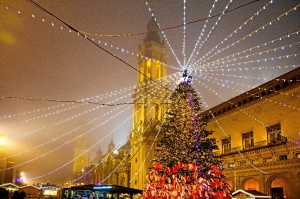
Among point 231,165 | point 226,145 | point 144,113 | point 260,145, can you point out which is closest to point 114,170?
point 144,113

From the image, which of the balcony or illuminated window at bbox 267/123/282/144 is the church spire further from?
illuminated window at bbox 267/123/282/144

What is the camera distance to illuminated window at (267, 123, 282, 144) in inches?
827

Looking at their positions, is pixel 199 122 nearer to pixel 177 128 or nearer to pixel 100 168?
pixel 177 128

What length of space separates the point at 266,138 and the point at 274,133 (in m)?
0.79

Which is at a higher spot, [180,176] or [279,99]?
[279,99]

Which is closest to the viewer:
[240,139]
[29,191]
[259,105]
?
[259,105]

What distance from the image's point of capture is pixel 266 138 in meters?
22.1

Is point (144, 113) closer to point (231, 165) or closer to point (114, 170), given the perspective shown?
point (114, 170)

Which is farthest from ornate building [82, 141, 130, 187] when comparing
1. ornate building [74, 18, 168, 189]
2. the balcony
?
the balcony

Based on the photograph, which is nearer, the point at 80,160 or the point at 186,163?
the point at 186,163

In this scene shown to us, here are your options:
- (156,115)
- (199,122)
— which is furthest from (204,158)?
(156,115)

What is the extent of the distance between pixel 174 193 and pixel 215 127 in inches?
653

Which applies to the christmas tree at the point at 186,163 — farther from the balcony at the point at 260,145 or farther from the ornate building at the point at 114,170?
the ornate building at the point at 114,170

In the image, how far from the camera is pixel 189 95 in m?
15.4
